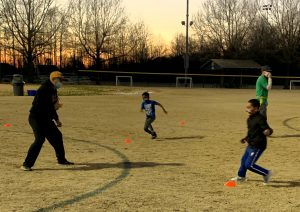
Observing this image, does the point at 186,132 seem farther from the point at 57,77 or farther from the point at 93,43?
the point at 93,43

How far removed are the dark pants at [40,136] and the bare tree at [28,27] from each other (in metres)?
43.1

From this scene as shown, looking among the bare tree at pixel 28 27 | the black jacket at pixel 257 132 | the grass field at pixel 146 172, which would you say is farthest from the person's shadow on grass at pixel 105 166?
the bare tree at pixel 28 27

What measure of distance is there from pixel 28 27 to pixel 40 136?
43.8m

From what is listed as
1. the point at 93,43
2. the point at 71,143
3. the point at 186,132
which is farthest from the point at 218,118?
the point at 93,43

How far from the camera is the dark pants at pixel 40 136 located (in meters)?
7.26

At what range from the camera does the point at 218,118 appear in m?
15.8

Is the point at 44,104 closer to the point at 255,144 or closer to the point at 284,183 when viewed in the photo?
the point at 255,144

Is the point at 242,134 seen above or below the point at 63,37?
below

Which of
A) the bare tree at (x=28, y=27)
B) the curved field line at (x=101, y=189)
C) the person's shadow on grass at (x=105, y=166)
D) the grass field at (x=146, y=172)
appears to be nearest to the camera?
the curved field line at (x=101, y=189)

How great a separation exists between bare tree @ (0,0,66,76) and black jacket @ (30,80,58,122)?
141ft

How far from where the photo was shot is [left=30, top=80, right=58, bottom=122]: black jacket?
7.32m

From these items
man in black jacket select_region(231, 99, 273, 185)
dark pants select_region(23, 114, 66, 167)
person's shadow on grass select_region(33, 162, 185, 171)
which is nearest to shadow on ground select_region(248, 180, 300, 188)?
man in black jacket select_region(231, 99, 273, 185)

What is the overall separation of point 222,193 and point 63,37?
50.4 meters

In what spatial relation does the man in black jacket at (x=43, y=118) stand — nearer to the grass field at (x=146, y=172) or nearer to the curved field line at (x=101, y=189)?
the grass field at (x=146, y=172)
